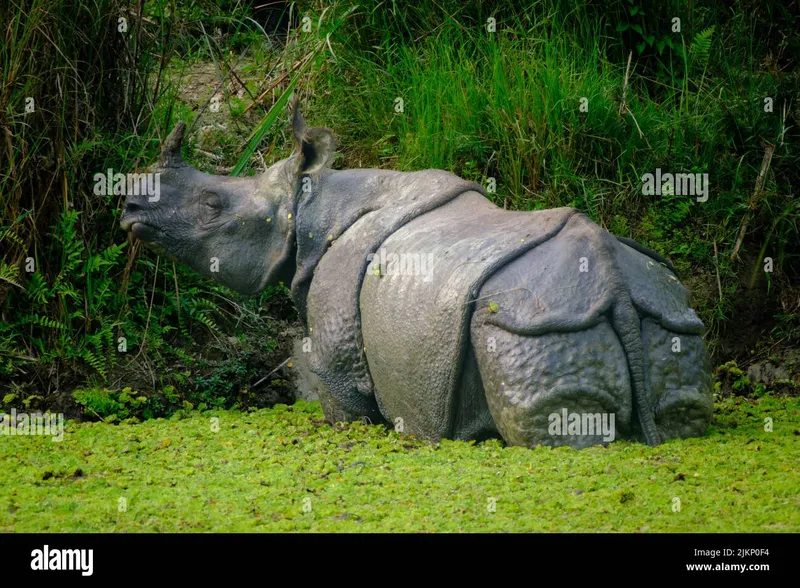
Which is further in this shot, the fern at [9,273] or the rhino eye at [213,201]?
the fern at [9,273]

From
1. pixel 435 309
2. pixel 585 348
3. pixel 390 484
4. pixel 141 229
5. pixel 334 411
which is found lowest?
pixel 390 484

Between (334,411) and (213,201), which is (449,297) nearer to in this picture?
(334,411)

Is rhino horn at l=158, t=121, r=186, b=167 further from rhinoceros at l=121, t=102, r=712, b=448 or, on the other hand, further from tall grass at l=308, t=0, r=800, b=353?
tall grass at l=308, t=0, r=800, b=353

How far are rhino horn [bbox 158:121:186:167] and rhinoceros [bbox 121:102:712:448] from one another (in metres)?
0.01

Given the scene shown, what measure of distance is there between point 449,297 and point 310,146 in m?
1.67

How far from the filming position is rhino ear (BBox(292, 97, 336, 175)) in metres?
6.82

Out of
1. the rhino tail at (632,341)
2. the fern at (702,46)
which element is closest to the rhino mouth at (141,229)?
the rhino tail at (632,341)

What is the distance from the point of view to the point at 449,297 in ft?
18.9

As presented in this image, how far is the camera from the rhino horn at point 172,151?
7055 mm

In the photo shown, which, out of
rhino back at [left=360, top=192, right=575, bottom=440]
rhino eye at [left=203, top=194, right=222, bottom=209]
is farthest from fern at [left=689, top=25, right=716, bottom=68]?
rhino eye at [left=203, top=194, right=222, bottom=209]

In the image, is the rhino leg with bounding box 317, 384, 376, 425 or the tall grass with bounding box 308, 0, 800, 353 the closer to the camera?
the rhino leg with bounding box 317, 384, 376, 425

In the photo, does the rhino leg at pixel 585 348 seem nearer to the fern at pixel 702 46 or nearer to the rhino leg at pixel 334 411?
the rhino leg at pixel 334 411

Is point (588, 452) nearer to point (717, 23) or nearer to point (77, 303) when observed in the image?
point (77, 303)

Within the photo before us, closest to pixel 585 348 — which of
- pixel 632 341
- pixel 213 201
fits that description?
pixel 632 341
